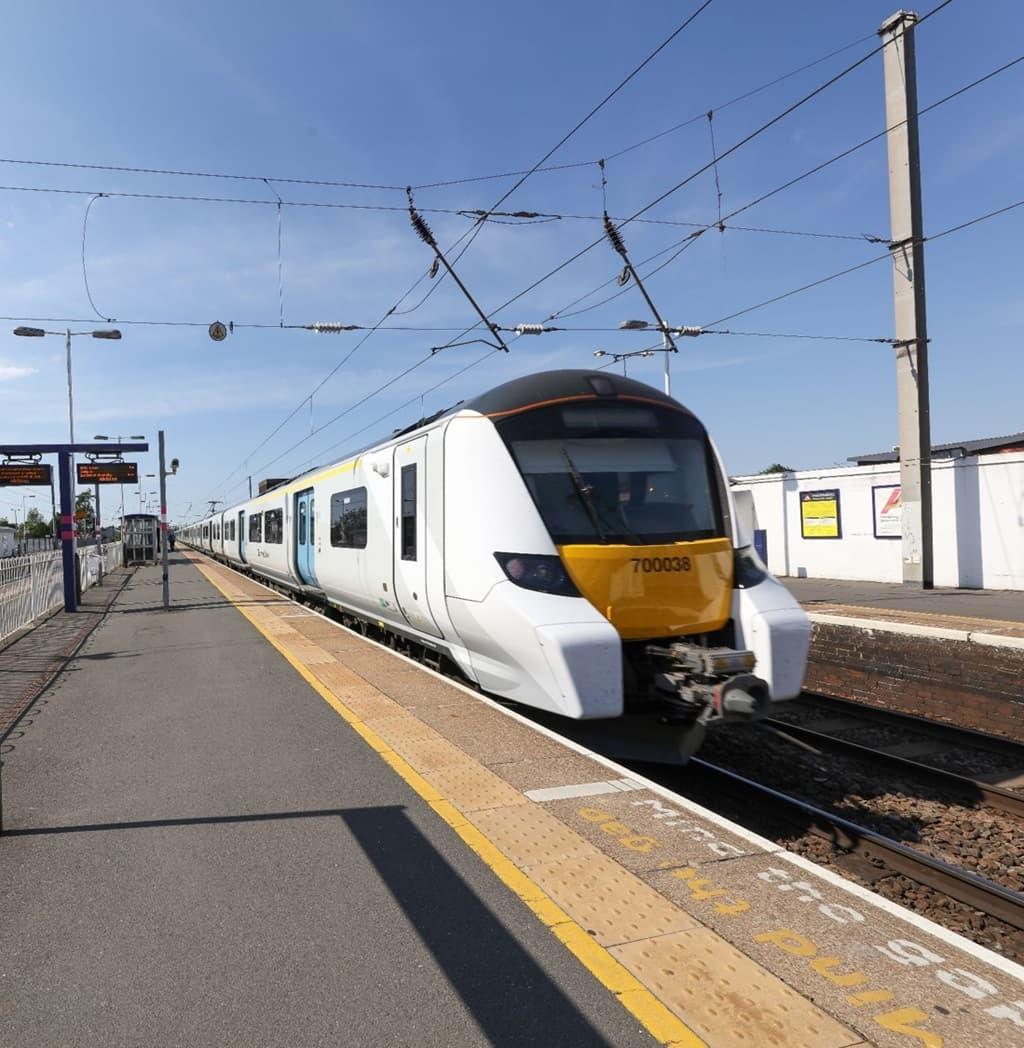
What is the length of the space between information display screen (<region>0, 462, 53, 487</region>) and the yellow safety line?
1776 cm

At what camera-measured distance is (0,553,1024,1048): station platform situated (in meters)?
2.65

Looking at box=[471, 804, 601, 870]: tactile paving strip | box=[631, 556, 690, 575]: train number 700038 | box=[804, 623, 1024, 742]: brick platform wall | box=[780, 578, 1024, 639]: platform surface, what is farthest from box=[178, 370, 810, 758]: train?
box=[780, 578, 1024, 639]: platform surface

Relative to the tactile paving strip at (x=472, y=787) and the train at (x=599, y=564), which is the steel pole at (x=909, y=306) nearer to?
the train at (x=599, y=564)

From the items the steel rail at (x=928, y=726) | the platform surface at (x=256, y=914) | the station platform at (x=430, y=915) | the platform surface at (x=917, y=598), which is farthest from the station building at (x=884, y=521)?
the platform surface at (x=256, y=914)

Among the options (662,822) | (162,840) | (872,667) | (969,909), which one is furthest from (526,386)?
(872,667)

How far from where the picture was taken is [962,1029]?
254 centimetres

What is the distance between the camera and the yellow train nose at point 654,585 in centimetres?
577

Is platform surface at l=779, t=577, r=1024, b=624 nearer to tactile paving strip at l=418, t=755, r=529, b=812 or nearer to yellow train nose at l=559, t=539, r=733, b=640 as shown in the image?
yellow train nose at l=559, t=539, r=733, b=640

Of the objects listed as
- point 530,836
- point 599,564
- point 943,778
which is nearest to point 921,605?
point 943,778

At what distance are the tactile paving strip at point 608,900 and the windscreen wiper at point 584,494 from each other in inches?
103

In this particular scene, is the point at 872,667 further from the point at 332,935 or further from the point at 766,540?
the point at 766,540

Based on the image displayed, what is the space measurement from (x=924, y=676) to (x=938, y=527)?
923cm

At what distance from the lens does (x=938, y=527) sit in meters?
17.8

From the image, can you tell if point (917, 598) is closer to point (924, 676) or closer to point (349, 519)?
point (924, 676)
